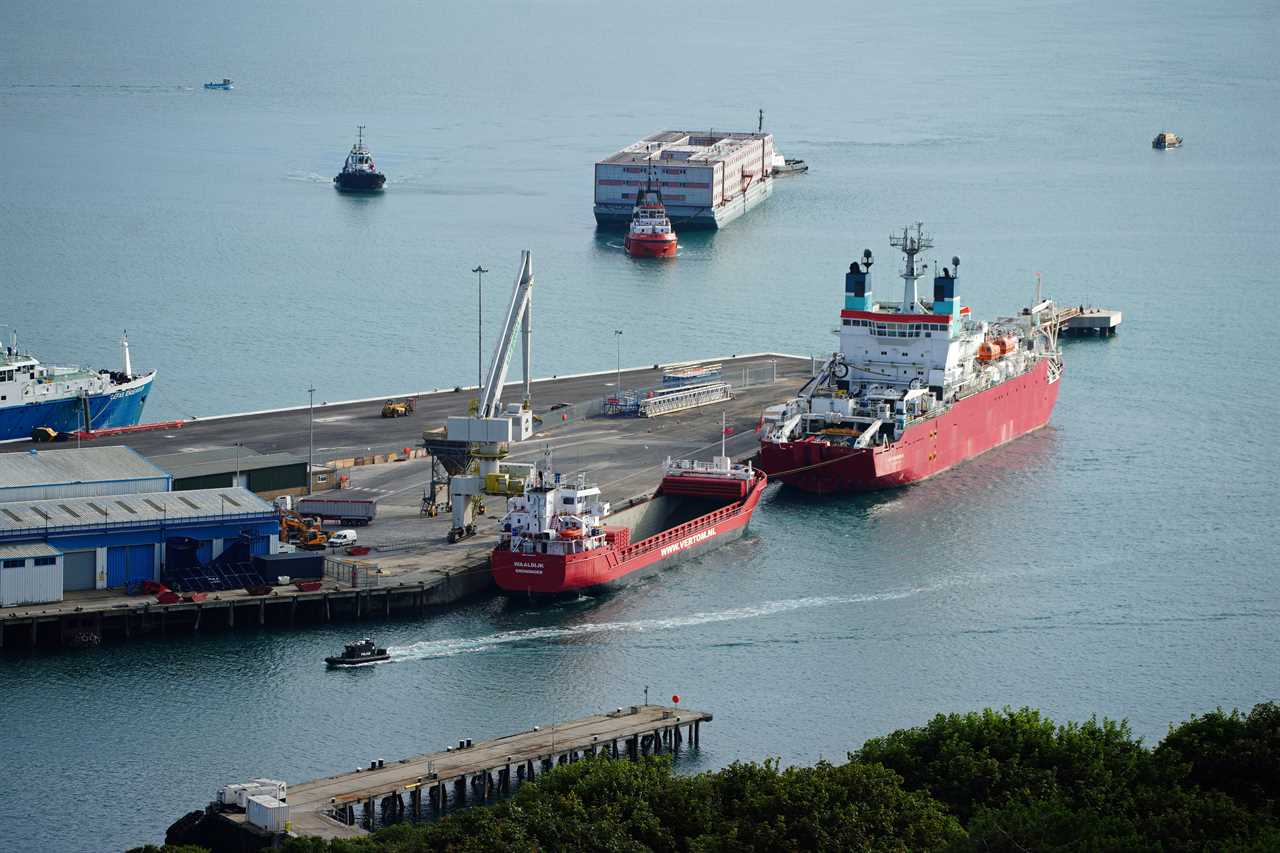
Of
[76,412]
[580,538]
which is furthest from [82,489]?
[76,412]

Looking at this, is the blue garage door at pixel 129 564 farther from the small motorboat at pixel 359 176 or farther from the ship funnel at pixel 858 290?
the small motorboat at pixel 359 176

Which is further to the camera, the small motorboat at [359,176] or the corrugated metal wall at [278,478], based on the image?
the small motorboat at [359,176]

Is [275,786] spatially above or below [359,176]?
below

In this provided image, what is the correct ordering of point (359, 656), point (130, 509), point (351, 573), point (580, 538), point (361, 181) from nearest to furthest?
1. point (359, 656)
2. point (351, 573)
3. point (130, 509)
4. point (580, 538)
5. point (361, 181)

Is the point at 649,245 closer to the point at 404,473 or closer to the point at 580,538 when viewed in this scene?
the point at 404,473

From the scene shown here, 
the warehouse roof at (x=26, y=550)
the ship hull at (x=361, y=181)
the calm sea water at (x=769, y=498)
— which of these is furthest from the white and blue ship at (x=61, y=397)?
the ship hull at (x=361, y=181)

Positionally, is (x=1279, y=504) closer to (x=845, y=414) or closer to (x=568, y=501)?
(x=845, y=414)

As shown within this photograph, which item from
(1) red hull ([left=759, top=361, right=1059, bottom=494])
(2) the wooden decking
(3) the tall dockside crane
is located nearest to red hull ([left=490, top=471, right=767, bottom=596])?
(3) the tall dockside crane

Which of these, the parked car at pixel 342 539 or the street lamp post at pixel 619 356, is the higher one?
the street lamp post at pixel 619 356
